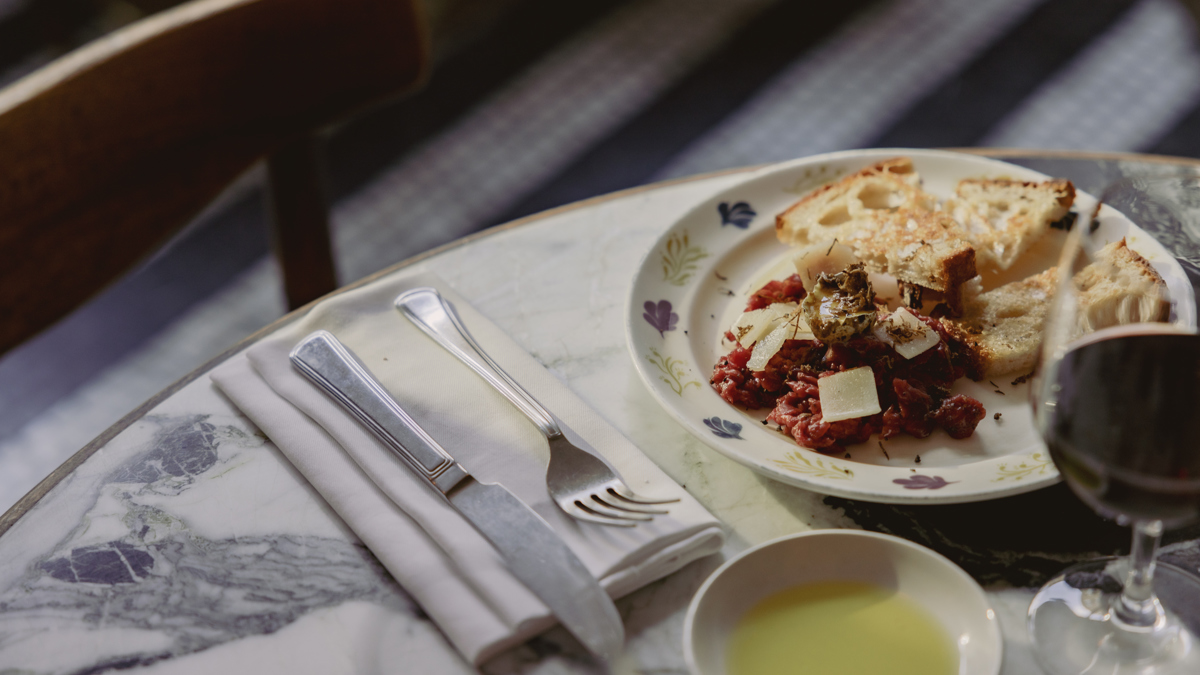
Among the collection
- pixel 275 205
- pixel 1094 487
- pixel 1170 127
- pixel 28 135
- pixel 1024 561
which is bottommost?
pixel 1170 127

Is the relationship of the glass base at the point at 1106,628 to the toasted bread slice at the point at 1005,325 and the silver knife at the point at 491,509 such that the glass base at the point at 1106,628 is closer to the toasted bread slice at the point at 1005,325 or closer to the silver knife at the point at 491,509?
the toasted bread slice at the point at 1005,325

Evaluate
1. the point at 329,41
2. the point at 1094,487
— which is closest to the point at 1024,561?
the point at 1094,487

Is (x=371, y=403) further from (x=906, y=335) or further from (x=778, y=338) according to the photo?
(x=906, y=335)

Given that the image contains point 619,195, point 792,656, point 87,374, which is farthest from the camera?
point 87,374

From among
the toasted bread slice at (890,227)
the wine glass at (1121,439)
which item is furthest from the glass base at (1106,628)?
the toasted bread slice at (890,227)

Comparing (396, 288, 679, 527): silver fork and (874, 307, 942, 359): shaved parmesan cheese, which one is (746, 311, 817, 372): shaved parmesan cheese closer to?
(874, 307, 942, 359): shaved parmesan cheese

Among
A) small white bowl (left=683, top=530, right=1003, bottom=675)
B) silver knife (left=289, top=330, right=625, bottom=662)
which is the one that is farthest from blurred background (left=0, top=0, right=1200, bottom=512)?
small white bowl (left=683, top=530, right=1003, bottom=675)

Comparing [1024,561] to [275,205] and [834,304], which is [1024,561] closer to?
[834,304]

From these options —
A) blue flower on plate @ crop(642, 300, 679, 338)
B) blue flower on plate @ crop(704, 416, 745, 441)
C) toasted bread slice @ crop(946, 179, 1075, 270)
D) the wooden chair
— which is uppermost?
the wooden chair
